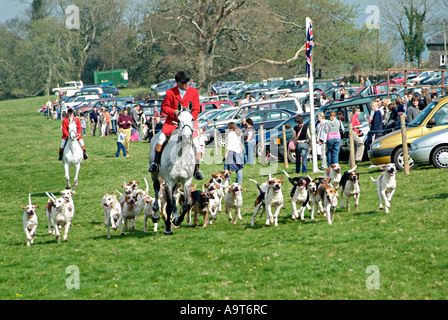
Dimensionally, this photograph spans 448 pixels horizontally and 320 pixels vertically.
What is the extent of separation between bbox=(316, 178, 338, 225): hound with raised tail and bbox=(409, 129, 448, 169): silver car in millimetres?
5856

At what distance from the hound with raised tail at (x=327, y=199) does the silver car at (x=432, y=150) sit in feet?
19.2

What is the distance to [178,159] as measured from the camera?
40.4ft

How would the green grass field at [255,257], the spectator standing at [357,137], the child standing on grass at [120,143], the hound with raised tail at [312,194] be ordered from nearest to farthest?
the green grass field at [255,257], the hound with raised tail at [312,194], the spectator standing at [357,137], the child standing on grass at [120,143]

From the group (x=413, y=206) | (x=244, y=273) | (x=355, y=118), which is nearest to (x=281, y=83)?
(x=355, y=118)

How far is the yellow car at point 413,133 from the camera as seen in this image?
18.7 metres

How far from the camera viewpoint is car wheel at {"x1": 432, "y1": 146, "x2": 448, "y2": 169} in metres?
18.0

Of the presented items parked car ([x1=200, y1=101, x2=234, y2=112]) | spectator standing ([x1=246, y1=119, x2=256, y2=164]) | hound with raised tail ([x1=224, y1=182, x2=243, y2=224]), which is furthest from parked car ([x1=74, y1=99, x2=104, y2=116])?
hound with raised tail ([x1=224, y1=182, x2=243, y2=224])

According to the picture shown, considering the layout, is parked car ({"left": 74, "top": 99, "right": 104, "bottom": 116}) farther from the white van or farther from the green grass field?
the green grass field

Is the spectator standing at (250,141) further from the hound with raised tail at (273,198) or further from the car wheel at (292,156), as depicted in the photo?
the hound with raised tail at (273,198)

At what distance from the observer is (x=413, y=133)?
1881cm

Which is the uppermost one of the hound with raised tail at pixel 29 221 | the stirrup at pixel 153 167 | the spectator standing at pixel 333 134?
the spectator standing at pixel 333 134

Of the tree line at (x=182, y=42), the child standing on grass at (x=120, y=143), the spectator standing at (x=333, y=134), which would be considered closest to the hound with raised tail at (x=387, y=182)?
the spectator standing at (x=333, y=134)

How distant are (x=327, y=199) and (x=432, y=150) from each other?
274 inches

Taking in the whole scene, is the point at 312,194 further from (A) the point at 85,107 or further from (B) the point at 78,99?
(B) the point at 78,99
